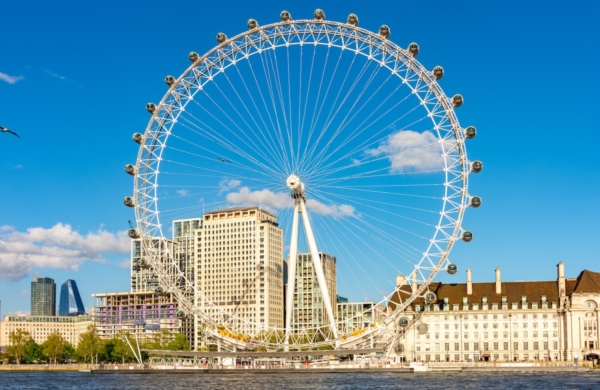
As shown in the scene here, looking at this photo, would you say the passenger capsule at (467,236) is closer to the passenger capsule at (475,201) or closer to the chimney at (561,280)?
the passenger capsule at (475,201)

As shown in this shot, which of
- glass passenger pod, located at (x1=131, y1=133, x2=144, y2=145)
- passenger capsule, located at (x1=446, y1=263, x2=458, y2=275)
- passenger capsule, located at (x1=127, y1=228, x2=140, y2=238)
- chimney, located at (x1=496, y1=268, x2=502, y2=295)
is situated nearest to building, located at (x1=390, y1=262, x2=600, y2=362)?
chimney, located at (x1=496, y1=268, x2=502, y2=295)

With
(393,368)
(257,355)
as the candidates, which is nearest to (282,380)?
(257,355)

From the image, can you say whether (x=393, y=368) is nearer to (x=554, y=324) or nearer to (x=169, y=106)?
(x=554, y=324)

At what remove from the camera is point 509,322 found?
472ft

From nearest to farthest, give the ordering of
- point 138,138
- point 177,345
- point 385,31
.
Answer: point 385,31 < point 138,138 < point 177,345

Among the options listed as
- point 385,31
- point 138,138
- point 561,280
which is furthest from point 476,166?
point 561,280

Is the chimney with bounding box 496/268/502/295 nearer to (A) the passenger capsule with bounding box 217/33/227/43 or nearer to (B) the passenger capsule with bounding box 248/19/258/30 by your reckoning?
(B) the passenger capsule with bounding box 248/19/258/30

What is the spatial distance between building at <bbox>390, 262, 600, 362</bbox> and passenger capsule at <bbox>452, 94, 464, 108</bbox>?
49.0 metres

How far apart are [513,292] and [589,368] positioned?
77.1ft

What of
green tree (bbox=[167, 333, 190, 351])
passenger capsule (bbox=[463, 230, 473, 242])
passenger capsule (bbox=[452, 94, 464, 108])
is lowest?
green tree (bbox=[167, 333, 190, 351])

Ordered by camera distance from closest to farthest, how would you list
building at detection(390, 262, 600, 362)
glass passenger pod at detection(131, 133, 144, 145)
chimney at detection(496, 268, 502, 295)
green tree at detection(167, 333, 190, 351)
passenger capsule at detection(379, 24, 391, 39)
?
passenger capsule at detection(379, 24, 391, 39), glass passenger pod at detection(131, 133, 144, 145), building at detection(390, 262, 600, 362), chimney at detection(496, 268, 502, 295), green tree at detection(167, 333, 190, 351)

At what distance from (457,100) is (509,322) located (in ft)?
188

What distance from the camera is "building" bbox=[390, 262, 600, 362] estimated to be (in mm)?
138750

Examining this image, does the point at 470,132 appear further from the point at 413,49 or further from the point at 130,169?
the point at 130,169
